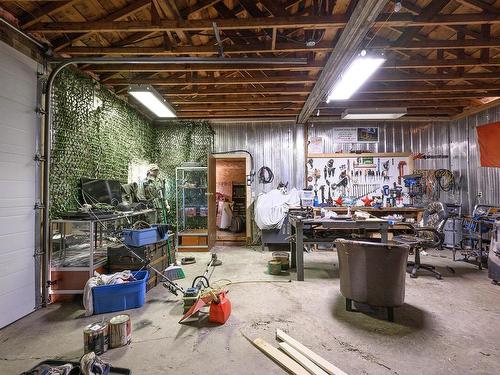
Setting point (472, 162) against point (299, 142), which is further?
point (299, 142)

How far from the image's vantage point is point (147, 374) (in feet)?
6.69

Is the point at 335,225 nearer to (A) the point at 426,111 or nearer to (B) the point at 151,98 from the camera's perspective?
(B) the point at 151,98

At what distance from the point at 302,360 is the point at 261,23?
3.35 metres

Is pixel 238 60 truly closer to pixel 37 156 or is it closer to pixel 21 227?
pixel 37 156

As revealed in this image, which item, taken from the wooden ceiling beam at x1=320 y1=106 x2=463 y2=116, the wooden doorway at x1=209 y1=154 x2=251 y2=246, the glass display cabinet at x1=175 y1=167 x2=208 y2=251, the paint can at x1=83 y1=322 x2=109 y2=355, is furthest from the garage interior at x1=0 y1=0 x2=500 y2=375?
the wooden doorway at x1=209 y1=154 x2=251 y2=246

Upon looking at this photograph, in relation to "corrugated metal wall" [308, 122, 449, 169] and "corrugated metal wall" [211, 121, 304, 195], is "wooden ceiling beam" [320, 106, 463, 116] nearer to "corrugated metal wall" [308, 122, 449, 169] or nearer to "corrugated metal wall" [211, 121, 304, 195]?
"corrugated metal wall" [308, 122, 449, 169]

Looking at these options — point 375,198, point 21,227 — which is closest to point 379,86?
point 375,198

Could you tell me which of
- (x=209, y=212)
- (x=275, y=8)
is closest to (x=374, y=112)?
(x=275, y=8)

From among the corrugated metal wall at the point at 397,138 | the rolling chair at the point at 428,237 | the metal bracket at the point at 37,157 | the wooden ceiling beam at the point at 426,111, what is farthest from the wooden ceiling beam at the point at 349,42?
the metal bracket at the point at 37,157

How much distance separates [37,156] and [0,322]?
1.81 meters

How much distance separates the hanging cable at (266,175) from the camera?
23.0ft

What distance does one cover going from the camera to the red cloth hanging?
548 centimetres

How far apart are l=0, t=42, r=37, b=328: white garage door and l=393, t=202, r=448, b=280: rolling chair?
5089 mm

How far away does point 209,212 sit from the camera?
6.42 metres
